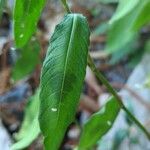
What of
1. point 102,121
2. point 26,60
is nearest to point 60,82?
point 102,121

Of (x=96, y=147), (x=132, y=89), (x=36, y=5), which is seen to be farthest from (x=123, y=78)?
(x=36, y=5)

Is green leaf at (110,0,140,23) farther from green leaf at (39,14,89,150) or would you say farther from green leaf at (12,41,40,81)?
green leaf at (39,14,89,150)

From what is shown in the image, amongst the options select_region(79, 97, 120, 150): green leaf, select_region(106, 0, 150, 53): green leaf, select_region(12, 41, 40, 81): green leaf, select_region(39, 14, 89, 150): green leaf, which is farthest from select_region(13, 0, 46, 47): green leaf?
select_region(106, 0, 150, 53): green leaf

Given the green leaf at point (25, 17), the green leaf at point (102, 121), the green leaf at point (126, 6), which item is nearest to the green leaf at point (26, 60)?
the green leaf at point (126, 6)

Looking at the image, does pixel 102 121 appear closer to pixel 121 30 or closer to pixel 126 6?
pixel 126 6

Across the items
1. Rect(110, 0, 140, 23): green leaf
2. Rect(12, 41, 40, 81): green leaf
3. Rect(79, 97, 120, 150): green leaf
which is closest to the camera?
Rect(79, 97, 120, 150): green leaf

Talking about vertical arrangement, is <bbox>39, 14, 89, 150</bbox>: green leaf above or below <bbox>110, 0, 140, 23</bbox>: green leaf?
above

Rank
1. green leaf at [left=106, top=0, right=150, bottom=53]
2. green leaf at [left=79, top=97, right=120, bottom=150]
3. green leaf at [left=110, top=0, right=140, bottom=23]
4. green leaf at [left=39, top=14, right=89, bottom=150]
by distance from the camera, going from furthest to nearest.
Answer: green leaf at [left=106, top=0, right=150, bottom=53] → green leaf at [left=110, top=0, right=140, bottom=23] → green leaf at [left=79, top=97, right=120, bottom=150] → green leaf at [left=39, top=14, right=89, bottom=150]
